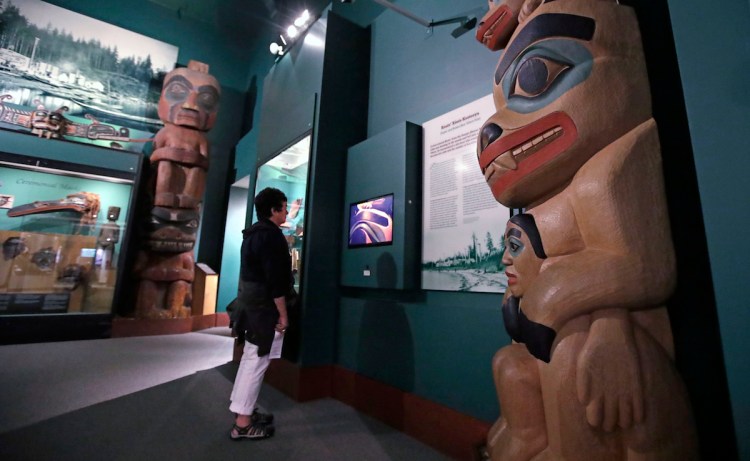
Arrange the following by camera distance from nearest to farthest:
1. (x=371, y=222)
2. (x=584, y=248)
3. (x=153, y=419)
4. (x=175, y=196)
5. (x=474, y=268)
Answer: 1. (x=584, y=248)
2. (x=474, y=268)
3. (x=153, y=419)
4. (x=371, y=222)
5. (x=175, y=196)

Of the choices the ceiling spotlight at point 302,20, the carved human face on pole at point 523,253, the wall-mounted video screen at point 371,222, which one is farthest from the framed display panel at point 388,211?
the ceiling spotlight at point 302,20

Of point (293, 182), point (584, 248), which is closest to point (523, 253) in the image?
point (584, 248)

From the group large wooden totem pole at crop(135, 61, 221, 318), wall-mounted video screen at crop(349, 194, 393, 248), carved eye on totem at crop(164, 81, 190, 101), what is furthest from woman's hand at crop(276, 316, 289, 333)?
carved eye on totem at crop(164, 81, 190, 101)

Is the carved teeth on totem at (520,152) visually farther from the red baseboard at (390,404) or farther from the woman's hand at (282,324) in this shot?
the woman's hand at (282,324)

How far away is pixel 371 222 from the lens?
2.53 metres

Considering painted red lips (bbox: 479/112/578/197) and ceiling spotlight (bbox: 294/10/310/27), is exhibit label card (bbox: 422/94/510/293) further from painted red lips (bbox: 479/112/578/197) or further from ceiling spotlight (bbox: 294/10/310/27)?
ceiling spotlight (bbox: 294/10/310/27)

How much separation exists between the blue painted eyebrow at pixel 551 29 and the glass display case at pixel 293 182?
216 cm

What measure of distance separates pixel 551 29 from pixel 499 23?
40 cm

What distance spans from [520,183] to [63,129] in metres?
6.90

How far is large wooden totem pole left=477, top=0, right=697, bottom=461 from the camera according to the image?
0.80 metres

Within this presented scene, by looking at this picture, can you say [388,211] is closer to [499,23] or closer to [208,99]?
[499,23]

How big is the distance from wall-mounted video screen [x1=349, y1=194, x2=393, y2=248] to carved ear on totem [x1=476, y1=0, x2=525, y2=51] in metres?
1.17

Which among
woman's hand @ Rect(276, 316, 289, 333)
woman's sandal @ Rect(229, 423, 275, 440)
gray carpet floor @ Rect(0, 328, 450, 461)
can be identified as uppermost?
woman's hand @ Rect(276, 316, 289, 333)

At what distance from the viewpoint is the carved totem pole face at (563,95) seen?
0.94 metres
